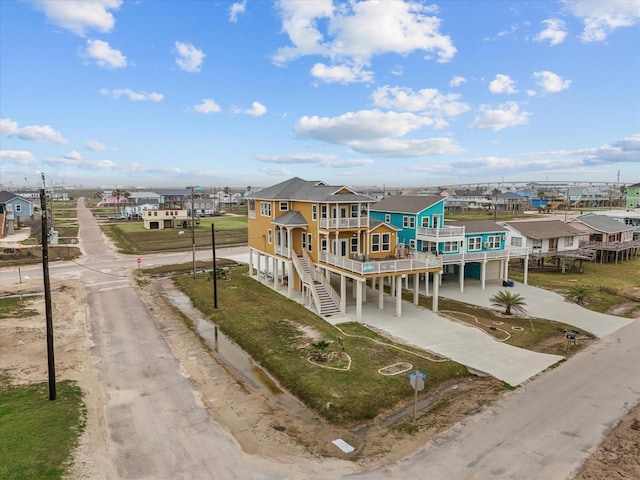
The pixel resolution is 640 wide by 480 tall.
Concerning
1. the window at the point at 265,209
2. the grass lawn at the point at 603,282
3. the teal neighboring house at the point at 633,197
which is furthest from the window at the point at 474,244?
the teal neighboring house at the point at 633,197

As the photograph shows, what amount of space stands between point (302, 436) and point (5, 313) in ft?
74.3

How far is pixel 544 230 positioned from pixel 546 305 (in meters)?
16.9

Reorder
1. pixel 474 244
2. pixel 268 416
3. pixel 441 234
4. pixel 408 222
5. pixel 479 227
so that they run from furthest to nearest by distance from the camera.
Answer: pixel 479 227 < pixel 474 244 < pixel 408 222 < pixel 441 234 < pixel 268 416

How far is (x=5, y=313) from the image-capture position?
83.5ft

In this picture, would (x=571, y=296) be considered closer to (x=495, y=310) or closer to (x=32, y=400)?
(x=495, y=310)

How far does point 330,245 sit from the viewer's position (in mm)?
28891

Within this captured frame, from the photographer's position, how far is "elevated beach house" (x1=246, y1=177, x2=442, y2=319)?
25984 mm

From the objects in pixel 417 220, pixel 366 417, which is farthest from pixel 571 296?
pixel 366 417

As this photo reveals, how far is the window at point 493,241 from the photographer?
35.9 m

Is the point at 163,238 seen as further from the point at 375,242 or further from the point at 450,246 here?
the point at 450,246

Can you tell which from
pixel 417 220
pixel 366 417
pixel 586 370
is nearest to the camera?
pixel 366 417

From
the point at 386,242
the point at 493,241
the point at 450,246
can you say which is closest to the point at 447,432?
the point at 386,242

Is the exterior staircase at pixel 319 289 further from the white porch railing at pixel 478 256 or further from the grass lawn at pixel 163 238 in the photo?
the grass lawn at pixel 163 238

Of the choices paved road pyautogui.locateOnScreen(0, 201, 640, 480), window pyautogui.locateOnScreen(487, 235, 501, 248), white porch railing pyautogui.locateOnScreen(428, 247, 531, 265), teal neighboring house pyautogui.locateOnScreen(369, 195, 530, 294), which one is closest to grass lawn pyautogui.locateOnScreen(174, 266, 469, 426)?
paved road pyautogui.locateOnScreen(0, 201, 640, 480)
